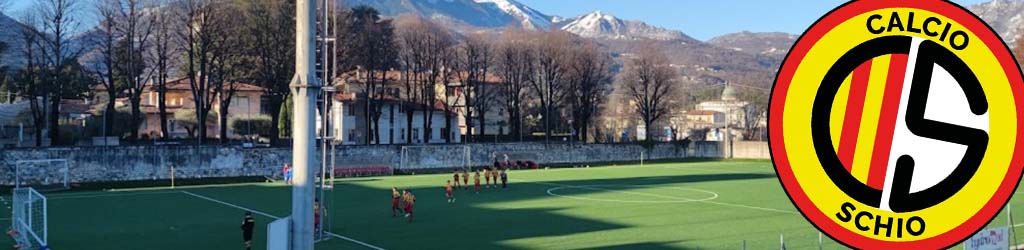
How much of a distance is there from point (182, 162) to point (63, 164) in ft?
24.6

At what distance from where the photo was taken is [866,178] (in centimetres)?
230

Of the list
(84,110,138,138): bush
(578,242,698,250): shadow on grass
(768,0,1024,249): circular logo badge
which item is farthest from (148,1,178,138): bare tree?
(768,0,1024,249): circular logo badge

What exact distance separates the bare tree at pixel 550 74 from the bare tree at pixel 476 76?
17.6 feet

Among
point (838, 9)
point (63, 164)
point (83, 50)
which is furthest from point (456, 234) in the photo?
point (83, 50)

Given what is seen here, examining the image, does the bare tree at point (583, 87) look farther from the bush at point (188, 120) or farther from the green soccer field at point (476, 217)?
the green soccer field at point (476, 217)

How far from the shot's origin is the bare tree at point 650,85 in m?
106

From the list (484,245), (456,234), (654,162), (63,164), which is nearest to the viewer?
(484,245)

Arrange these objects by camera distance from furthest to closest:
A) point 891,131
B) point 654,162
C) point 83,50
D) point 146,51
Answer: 1. point 654,162
2. point 146,51
3. point 83,50
4. point 891,131

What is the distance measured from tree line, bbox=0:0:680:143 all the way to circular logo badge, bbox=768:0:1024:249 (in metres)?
50.0

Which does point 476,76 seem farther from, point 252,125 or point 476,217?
point 476,217

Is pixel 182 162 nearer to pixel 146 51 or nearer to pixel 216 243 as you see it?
pixel 146 51

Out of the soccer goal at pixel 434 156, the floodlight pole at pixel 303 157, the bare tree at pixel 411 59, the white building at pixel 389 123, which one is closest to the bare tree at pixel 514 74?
the white building at pixel 389 123

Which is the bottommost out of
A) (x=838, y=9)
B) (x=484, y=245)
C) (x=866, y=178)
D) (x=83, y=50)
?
(x=484, y=245)

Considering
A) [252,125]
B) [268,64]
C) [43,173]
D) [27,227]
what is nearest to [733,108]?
[252,125]
